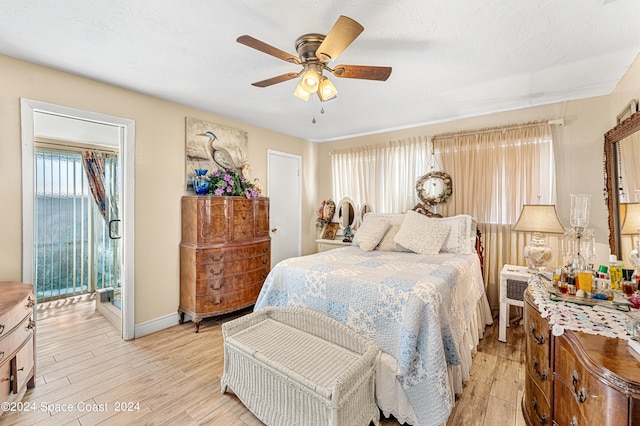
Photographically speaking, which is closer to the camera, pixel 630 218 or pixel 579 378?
pixel 579 378

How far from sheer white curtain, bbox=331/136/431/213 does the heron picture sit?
1.63m

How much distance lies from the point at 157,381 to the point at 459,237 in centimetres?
309

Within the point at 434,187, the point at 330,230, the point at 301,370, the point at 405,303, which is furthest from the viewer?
the point at 330,230

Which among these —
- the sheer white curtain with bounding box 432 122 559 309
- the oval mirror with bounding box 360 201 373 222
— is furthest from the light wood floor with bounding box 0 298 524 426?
the oval mirror with bounding box 360 201 373 222

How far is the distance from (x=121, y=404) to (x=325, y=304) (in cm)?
155

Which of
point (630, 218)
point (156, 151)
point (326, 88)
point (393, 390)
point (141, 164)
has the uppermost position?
point (326, 88)

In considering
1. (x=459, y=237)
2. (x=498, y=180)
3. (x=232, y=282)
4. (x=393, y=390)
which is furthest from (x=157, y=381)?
(x=498, y=180)

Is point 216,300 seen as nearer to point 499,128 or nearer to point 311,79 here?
point 311,79

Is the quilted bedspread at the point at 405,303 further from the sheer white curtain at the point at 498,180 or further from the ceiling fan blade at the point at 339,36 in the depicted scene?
the ceiling fan blade at the point at 339,36

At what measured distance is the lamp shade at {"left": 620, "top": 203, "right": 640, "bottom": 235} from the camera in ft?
5.65

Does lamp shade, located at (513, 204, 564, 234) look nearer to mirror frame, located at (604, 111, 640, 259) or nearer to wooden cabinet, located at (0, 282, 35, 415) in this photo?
mirror frame, located at (604, 111, 640, 259)

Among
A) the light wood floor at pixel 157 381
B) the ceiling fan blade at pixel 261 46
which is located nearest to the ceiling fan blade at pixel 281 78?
the ceiling fan blade at pixel 261 46

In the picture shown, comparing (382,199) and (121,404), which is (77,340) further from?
(382,199)

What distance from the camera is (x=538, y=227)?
2.64 meters
